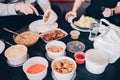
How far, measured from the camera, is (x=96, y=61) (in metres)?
1.34

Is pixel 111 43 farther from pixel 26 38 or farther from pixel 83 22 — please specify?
pixel 26 38

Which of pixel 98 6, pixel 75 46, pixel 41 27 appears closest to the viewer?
pixel 75 46

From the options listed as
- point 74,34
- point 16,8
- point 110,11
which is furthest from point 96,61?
point 16,8

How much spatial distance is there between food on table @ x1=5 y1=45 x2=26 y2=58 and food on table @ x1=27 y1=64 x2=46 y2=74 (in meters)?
0.15

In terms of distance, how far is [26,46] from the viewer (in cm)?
155

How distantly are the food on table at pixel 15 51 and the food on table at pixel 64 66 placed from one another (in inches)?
12.0

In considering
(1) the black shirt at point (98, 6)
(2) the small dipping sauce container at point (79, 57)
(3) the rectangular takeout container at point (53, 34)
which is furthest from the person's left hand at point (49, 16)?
(1) the black shirt at point (98, 6)

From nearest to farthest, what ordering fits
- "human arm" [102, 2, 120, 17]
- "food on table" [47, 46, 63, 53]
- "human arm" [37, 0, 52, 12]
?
"food on table" [47, 46, 63, 53] → "human arm" [102, 2, 120, 17] → "human arm" [37, 0, 52, 12]

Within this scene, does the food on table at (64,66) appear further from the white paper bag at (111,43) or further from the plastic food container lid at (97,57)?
the white paper bag at (111,43)

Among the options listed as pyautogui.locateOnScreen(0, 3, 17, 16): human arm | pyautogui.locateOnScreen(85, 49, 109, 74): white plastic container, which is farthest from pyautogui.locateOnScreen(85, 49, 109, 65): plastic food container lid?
pyautogui.locateOnScreen(0, 3, 17, 16): human arm

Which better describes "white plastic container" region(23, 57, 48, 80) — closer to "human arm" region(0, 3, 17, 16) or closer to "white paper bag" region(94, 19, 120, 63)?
"white paper bag" region(94, 19, 120, 63)

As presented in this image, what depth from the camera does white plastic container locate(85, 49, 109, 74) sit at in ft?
4.23

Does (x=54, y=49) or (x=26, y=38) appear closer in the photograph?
(x=54, y=49)

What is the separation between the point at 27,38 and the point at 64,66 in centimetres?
52
